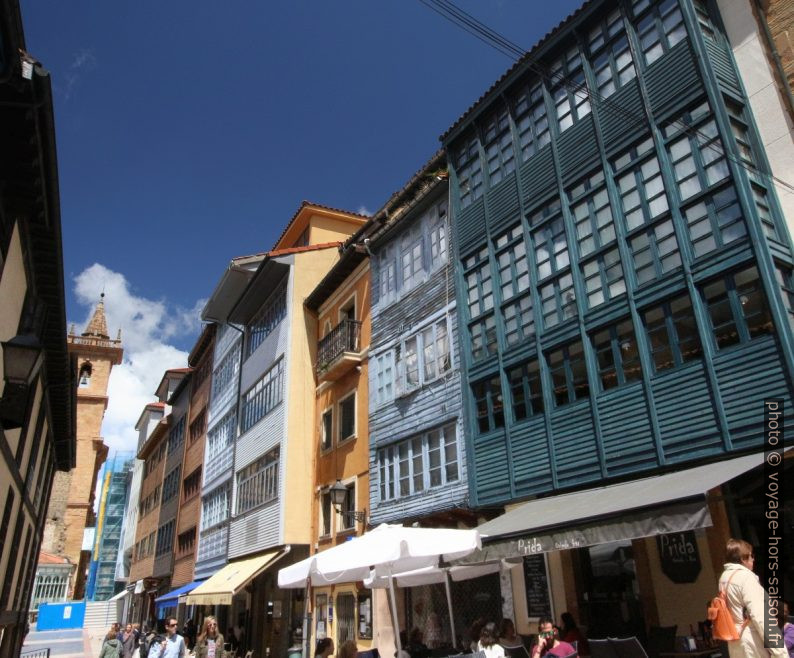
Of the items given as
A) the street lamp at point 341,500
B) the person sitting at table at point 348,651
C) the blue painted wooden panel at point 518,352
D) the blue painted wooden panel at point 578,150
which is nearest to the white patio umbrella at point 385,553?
the person sitting at table at point 348,651

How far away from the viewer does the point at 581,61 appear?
13383 mm

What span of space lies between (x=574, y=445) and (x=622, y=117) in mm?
6235

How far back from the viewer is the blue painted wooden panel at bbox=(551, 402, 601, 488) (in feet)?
37.4

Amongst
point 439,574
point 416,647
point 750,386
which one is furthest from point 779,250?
point 416,647

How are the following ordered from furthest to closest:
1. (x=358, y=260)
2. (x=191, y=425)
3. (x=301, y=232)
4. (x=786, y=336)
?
(x=191, y=425)
(x=301, y=232)
(x=358, y=260)
(x=786, y=336)

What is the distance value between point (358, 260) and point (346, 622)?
10825 mm

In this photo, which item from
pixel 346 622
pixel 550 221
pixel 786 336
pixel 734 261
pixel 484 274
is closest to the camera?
pixel 786 336

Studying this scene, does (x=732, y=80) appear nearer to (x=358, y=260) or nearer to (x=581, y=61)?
(x=581, y=61)

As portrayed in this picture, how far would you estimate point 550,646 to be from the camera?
26.8 feet

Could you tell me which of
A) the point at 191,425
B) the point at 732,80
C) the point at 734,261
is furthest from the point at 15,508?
the point at 191,425

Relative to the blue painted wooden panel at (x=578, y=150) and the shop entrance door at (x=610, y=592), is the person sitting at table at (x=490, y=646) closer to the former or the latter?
the shop entrance door at (x=610, y=592)

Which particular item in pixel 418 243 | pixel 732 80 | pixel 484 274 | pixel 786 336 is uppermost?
pixel 418 243

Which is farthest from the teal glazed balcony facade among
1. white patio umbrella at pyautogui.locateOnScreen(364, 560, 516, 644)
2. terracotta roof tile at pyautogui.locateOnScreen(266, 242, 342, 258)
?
terracotta roof tile at pyautogui.locateOnScreen(266, 242, 342, 258)

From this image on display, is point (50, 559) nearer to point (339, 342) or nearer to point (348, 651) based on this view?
point (339, 342)
